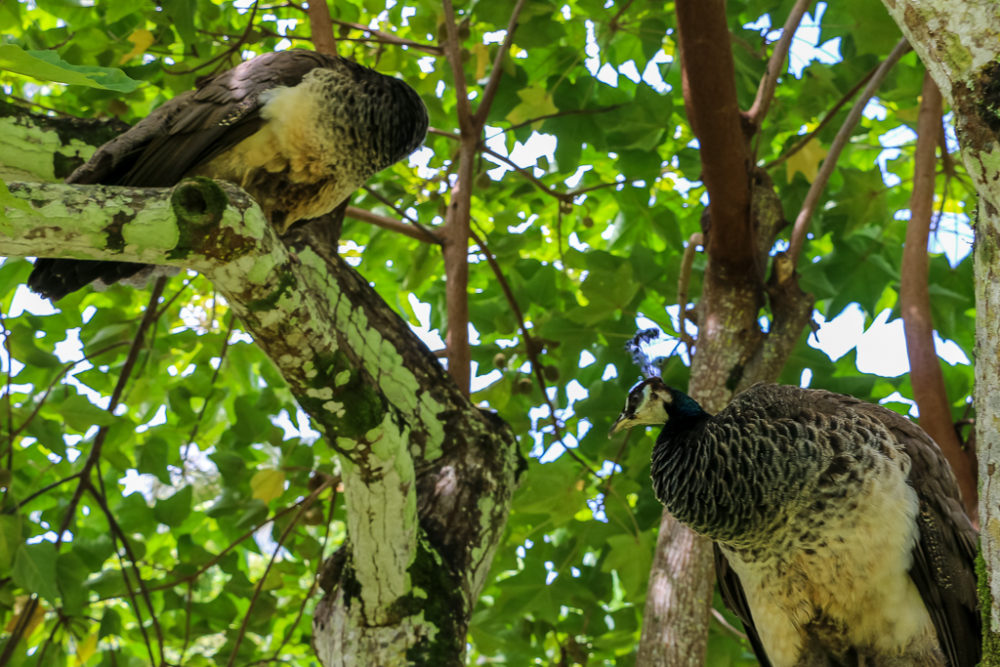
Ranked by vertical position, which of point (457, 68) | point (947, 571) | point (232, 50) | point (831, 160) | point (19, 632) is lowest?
point (947, 571)

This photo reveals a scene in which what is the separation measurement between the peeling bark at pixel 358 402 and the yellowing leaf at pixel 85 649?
1.71 metres

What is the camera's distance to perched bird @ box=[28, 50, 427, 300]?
2.97 metres

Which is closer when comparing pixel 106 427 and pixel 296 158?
pixel 296 158

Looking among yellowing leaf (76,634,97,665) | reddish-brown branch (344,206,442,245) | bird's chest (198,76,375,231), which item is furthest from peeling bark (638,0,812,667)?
yellowing leaf (76,634,97,665)

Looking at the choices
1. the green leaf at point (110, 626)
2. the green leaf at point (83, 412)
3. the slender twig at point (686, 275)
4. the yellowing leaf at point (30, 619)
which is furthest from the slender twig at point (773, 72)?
the yellowing leaf at point (30, 619)

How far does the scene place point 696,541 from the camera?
3.09 metres

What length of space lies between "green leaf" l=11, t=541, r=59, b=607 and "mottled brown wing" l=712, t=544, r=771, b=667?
6.80ft

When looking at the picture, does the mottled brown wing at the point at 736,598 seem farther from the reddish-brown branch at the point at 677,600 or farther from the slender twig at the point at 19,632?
the slender twig at the point at 19,632

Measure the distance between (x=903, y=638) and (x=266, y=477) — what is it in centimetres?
209

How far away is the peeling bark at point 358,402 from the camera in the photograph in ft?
6.11

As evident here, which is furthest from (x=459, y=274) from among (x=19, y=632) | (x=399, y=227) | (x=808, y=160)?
(x=19, y=632)

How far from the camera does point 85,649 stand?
13.1 ft

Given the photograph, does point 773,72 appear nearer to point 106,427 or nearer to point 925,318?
point 925,318

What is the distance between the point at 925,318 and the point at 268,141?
2274 millimetres
